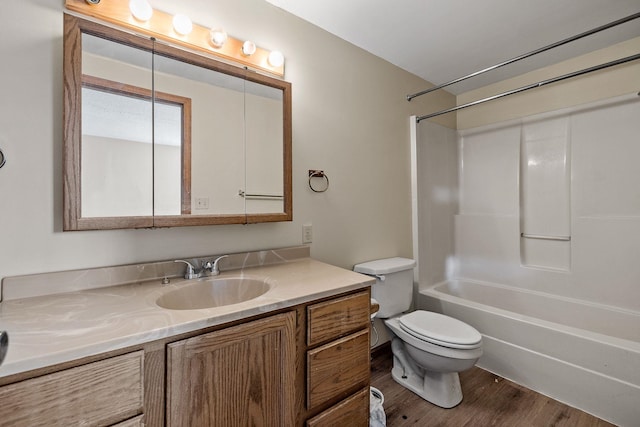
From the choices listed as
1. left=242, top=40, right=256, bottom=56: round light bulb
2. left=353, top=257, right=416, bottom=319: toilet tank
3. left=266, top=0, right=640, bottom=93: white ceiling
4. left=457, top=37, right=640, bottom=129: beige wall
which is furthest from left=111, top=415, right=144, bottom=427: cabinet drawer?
left=457, top=37, right=640, bottom=129: beige wall

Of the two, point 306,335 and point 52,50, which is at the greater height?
point 52,50

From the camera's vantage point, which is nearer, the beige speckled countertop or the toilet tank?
the beige speckled countertop

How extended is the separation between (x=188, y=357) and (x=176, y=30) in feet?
4.39

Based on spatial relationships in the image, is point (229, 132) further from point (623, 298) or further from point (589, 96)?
point (623, 298)

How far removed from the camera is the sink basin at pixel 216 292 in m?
1.14

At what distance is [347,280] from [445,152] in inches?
81.9

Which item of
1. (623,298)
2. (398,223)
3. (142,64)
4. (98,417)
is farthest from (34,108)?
(623,298)

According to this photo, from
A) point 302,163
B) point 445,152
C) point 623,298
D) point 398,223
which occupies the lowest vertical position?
point 623,298

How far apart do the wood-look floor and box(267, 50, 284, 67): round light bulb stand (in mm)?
2104

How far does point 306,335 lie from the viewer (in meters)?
1.03

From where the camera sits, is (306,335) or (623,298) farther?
(623,298)

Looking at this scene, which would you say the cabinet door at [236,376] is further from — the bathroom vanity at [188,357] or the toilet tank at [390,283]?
the toilet tank at [390,283]

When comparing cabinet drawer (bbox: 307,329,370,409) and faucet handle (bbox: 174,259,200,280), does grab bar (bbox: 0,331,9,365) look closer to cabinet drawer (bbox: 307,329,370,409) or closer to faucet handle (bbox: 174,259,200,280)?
faucet handle (bbox: 174,259,200,280)

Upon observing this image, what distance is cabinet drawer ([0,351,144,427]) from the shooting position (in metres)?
0.59
